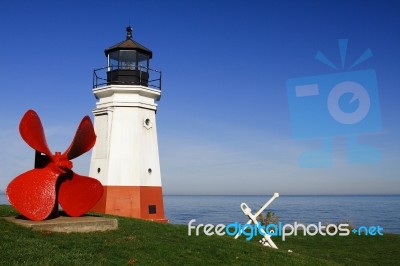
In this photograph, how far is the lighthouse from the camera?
71.0 feet

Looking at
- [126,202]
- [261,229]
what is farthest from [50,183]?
[126,202]

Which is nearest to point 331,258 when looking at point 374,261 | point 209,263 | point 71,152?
point 374,261

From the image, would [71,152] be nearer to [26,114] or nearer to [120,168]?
[26,114]

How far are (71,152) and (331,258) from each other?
11085mm

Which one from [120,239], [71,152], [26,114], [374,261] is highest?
[26,114]

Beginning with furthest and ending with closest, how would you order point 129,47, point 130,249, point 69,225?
point 129,47 → point 69,225 → point 130,249

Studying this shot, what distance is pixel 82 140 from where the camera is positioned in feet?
47.3

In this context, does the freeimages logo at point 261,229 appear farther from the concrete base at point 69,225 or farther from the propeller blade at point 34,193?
the propeller blade at point 34,193

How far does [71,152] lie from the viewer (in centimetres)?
1434

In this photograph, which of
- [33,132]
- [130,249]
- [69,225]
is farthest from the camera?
[33,132]

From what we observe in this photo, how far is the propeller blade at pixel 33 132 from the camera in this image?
13.6m

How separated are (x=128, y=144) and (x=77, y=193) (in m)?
7.68

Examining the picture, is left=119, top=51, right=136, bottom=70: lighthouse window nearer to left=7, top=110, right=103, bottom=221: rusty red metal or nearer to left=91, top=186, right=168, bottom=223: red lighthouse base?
left=91, top=186, right=168, bottom=223: red lighthouse base

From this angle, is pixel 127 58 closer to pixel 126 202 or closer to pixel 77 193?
pixel 126 202
